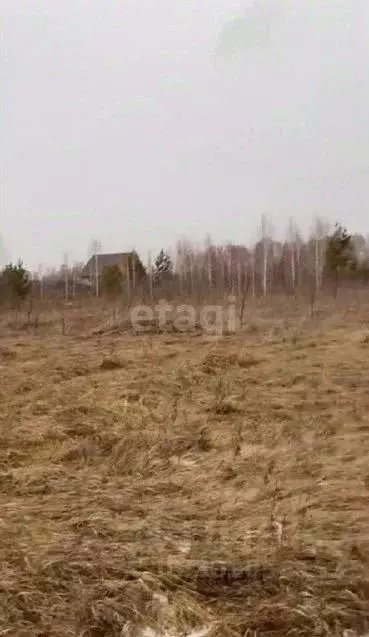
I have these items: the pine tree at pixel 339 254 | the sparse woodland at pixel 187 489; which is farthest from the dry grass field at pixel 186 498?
the pine tree at pixel 339 254

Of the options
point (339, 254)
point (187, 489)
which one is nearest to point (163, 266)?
point (339, 254)

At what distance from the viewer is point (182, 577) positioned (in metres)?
2.29

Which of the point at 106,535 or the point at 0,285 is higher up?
the point at 0,285

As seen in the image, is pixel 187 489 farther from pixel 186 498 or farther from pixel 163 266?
pixel 163 266

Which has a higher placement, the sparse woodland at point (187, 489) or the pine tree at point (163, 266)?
the pine tree at point (163, 266)

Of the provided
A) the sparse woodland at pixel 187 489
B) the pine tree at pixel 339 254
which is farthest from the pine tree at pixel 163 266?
the sparse woodland at pixel 187 489

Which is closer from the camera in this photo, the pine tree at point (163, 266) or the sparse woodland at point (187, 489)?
the sparse woodland at point (187, 489)

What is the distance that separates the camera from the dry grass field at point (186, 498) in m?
2.08

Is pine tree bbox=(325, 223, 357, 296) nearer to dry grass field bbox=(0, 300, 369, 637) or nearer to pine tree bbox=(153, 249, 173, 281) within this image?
pine tree bbox=(153, 249, 173, 281)

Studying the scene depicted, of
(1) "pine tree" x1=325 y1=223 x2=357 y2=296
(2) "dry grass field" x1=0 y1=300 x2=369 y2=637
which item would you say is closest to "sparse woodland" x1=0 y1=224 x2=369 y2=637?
(2) "dry grass field" x1=0 y1=300 x2=369 y2=637

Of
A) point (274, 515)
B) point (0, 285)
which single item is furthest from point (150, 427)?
point (0, 285)

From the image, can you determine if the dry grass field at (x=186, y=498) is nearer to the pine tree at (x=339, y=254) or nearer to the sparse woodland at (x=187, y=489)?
the sparse woodland at (x=187, y=489)

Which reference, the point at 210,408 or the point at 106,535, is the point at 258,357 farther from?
the point at 106,535

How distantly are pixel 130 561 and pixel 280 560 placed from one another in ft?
1.84
